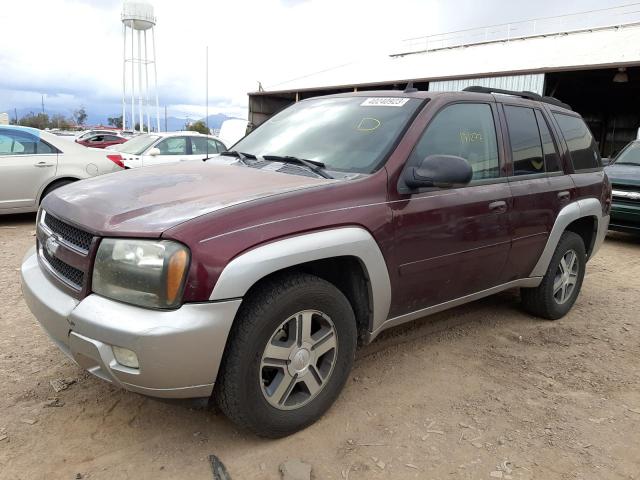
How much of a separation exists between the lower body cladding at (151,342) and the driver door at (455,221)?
3.81ft

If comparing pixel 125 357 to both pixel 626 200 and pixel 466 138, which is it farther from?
pixel 626 200

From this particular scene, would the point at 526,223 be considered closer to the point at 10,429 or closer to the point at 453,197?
the point at 453,197

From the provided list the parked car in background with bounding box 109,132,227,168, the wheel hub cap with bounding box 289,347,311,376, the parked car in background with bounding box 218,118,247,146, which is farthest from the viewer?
the parked car in background with bounding box 218,118,247,146

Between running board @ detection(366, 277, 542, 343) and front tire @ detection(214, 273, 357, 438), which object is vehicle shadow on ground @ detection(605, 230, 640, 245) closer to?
running board @ detection(366, 277, 542, 343)

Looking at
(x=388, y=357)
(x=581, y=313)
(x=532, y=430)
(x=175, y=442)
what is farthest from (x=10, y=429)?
(x=581, y=313)

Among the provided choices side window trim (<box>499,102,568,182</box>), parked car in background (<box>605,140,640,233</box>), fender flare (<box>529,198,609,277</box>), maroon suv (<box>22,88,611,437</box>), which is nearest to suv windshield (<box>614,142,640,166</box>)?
parked car in background (<box>605,140,640,233</box>)

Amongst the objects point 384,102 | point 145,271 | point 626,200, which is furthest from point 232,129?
point 145,271

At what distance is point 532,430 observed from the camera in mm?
2775

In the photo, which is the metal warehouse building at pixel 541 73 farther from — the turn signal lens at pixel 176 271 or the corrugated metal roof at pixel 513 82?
the turn signal lens at pixel 176 271

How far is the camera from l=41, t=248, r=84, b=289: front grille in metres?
2.36

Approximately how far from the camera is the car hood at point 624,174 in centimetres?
776

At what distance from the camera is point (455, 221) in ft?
10.3

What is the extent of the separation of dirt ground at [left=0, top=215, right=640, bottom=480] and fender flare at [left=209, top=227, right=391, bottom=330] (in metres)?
0.58

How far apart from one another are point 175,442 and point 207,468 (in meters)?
0.28
